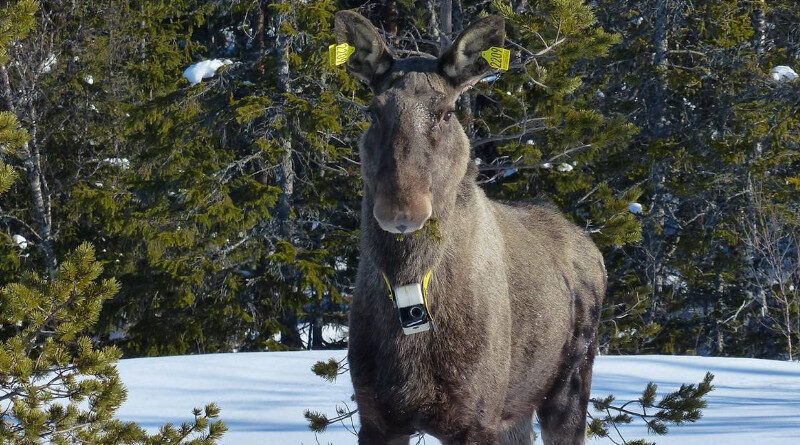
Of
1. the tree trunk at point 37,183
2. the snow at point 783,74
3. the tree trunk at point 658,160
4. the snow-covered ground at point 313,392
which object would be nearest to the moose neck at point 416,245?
the snow-covered ground at point 313,392

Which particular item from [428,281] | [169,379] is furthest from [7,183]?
[169,379]

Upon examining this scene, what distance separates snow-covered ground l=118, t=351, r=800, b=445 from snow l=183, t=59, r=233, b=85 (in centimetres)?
782

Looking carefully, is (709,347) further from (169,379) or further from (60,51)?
(60,51)

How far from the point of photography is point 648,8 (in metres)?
19.8

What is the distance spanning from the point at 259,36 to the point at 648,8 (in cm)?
835

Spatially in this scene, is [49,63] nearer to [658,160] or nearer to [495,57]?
[658,160]

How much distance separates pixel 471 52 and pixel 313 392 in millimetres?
4932

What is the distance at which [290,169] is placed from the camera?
17781 mm

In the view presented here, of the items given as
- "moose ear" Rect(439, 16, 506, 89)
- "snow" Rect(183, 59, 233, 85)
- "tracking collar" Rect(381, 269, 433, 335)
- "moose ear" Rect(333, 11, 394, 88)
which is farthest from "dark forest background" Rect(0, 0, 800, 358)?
"tracking collar" Rect(381, 269, 433, 335)

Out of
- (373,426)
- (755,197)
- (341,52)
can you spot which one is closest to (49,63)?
(755,197)

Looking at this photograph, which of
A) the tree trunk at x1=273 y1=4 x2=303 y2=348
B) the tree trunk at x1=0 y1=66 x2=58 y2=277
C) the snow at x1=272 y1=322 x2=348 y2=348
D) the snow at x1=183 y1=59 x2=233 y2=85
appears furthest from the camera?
the snow at x1=272 y1=322 x2=348 y2=348

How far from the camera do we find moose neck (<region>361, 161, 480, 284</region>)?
4488mm

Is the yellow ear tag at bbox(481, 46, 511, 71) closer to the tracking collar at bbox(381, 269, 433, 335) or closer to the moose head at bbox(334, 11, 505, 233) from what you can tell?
the moose head at bbox(334, 11, 505, 233)

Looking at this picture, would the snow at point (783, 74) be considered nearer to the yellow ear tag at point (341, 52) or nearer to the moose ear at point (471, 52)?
the moose ear at point (471, 52)
